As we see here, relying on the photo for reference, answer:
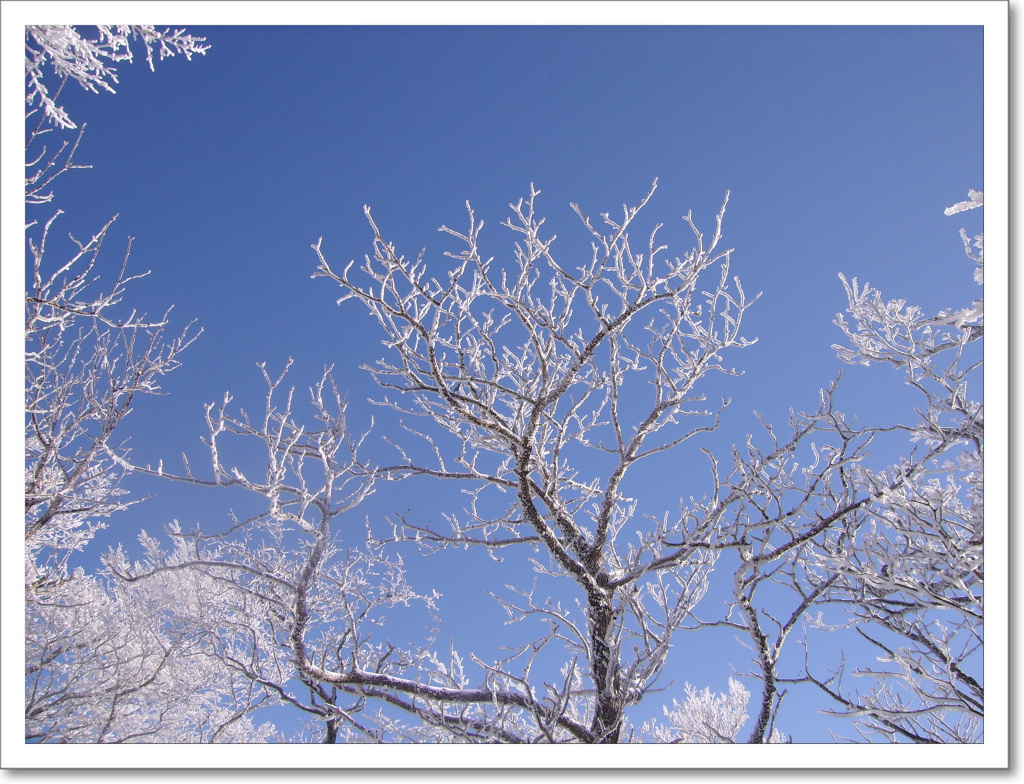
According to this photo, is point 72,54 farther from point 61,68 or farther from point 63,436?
point 63,436

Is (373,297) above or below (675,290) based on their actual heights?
below

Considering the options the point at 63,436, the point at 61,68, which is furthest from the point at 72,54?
the point at 63,436

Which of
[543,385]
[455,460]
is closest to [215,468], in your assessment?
[455,460]

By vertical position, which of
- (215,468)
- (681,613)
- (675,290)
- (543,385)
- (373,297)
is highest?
(675,290)

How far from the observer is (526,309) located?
125 inches

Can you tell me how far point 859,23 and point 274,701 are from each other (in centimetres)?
608

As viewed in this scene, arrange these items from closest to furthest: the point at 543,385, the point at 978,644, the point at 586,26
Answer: the point at 978,644 < the point at 586,26 < the point at 543,385

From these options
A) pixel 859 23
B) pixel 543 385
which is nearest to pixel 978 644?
pixel 543 385

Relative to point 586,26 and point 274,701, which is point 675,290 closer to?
point 586,26
